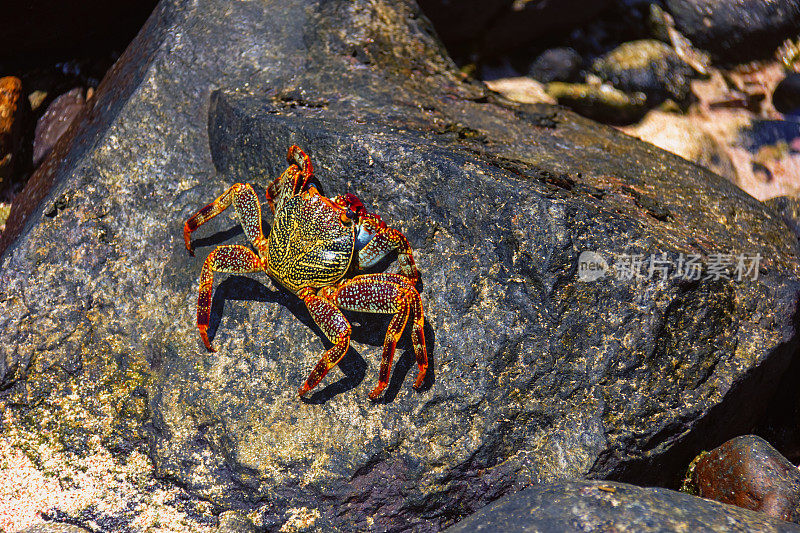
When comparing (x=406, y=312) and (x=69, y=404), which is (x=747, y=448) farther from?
(x=69, y=404)

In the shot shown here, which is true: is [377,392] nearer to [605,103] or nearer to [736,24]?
[605,103]

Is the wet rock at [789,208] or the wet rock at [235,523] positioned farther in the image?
the wet rock at [789,208]

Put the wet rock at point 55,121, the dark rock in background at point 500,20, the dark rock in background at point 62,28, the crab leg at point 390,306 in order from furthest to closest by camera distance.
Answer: the dark rock in background at point 500,20, the wet rock at point 55,121, the dark rock in background at point 62,28, the crab leg at point 390,306

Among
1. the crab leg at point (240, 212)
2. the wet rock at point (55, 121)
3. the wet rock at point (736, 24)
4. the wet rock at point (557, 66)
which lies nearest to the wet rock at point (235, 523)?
the crab leg at point (240, 212)

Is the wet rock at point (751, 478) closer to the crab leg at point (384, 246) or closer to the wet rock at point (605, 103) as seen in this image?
the crab leg at point (384, 246)

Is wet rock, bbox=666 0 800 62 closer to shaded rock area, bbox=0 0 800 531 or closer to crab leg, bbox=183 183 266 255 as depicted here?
shaded rock area, bbox=0 0 800 531

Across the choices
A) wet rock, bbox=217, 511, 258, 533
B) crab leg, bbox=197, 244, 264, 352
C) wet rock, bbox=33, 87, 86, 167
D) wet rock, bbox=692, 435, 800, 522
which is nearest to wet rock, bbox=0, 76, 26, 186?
wet rock, bbox=33, 87, 86, 167

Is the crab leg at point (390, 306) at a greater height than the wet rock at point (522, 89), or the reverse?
the wet rock at point (522, 89)

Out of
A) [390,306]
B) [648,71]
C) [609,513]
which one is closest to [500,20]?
[648,71]
